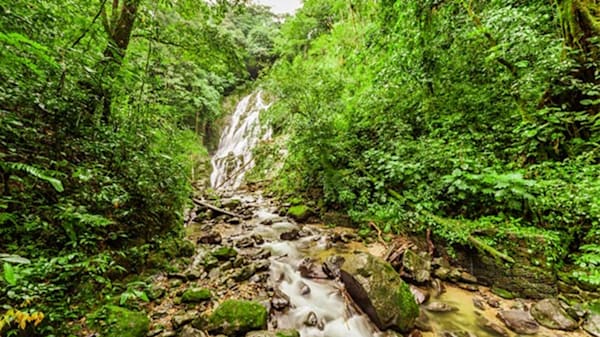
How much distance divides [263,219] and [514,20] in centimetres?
677

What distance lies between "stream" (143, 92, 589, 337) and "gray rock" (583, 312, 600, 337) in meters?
0.08

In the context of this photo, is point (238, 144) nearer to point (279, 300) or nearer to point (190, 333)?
point (279, 300)

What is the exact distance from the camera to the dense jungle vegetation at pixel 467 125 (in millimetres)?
3180

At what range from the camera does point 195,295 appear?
122 inches

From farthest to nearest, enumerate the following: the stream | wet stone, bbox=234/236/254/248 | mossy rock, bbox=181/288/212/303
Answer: wet stone, bbox=234/236/254/248
mossy rock, bbox=181/288/212/303
the stream

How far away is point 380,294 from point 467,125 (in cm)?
390

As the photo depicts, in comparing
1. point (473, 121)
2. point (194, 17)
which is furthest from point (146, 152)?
point (473, 121)

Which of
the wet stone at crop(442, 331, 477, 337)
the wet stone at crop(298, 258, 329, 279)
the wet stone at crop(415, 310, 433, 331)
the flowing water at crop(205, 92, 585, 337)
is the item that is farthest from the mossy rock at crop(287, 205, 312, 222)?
the wet stone at crop(442, 331, 477, 337)

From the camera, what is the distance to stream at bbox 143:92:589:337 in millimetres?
2768

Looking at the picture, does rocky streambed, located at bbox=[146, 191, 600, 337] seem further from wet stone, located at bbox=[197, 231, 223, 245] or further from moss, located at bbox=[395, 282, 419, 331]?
wet stone, located at bbox=[197, 231, 223, 245]

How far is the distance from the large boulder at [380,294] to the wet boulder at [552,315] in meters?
1.32

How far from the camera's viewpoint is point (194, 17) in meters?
4.61

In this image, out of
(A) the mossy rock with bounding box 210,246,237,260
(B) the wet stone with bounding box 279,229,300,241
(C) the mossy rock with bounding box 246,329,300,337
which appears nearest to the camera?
(C) the mossy rock with bounding box 246,329,300,337

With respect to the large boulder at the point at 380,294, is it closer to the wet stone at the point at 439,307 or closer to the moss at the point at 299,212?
the wet stone at the point at 439,307
